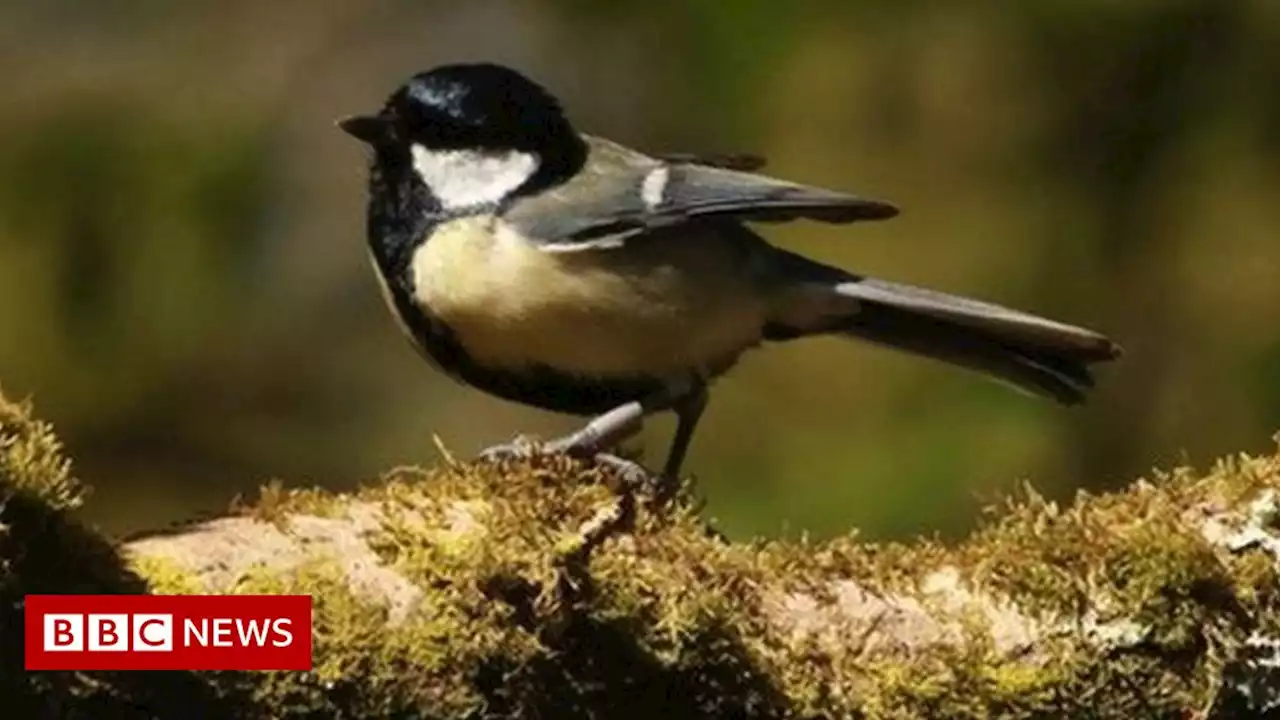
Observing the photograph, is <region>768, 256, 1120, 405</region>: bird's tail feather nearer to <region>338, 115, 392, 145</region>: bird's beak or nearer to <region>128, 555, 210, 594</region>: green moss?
<region>338, 115, 392, 145</region>: bird's beak

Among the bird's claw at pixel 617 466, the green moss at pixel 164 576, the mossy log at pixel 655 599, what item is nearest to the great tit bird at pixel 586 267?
the bird's claw at pixel 617 466

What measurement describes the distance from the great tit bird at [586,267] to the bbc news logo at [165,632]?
Answer: 66cm

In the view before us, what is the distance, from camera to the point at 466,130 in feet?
7.95

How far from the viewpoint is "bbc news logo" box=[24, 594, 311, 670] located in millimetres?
1506

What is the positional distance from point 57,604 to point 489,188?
95 cm

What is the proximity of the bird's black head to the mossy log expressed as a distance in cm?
57

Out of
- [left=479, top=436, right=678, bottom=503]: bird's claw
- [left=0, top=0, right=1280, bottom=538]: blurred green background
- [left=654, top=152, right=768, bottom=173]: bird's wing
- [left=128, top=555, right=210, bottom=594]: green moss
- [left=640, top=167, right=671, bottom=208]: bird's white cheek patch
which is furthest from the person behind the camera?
[left=0, top=0, right=1280, bottom=538]: blurred green background

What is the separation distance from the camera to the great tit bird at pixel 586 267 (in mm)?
2328

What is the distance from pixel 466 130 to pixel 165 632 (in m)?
0.96

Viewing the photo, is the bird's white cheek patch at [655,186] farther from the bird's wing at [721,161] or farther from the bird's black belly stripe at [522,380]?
the bird's black belly stripe at [522,380]

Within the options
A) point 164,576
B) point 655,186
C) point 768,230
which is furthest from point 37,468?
point 768,230

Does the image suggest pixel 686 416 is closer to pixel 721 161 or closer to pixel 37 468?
pixel 721 161

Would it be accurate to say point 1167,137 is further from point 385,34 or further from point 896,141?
point 385,34

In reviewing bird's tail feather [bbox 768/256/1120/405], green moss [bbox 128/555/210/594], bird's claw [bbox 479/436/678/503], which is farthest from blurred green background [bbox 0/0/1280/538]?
green moss [bbox 128/555/210/594]
